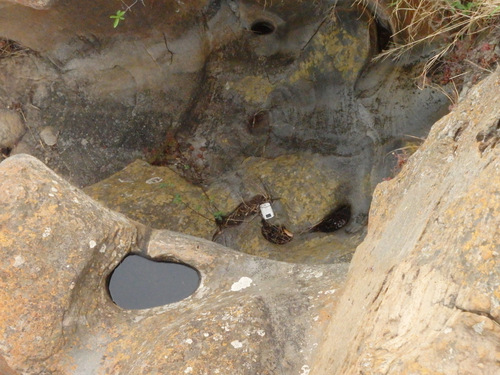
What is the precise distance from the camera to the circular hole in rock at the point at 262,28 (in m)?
4.35

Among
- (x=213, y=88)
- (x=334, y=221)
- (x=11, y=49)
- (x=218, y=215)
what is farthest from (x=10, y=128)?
(x=334, y=221)

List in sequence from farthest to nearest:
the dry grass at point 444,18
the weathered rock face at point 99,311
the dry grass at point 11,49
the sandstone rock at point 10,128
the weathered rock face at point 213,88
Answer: the sandstone rock at point 10,128 → the weathered rock face at point 213,88 → the dry grass at point 11,49 → the dry grass at point 444,18 → the weathered rock face at point 99,311

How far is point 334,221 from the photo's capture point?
4.66 meters

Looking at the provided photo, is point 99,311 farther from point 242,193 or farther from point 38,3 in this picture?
point 242,193

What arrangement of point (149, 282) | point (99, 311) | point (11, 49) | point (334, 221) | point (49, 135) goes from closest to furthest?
point (99, 311) → point (149, 282) → point (11, 49) → point (49, 135) → point (334, 221)

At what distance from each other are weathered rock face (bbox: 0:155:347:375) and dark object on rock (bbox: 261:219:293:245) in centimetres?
186

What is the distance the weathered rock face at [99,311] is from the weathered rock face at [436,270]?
32 cm

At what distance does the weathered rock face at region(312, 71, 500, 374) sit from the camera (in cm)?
134

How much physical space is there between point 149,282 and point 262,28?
8.88 feet

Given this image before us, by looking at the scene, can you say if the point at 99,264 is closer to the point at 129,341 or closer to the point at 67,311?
the point at 67,311

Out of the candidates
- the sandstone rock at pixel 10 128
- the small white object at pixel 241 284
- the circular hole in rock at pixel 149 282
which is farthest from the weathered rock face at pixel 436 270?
the sandstone rock at pixel 10 128

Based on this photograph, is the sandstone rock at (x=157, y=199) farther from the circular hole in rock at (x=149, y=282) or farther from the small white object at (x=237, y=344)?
the small white object at (x=237, y=344)

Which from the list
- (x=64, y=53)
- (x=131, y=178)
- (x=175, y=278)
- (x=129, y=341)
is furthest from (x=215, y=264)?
(x=64, y=53)

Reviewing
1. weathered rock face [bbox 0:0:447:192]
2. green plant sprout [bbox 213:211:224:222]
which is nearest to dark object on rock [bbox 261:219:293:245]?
green plant sprout [bbox 213:211:224:222]
